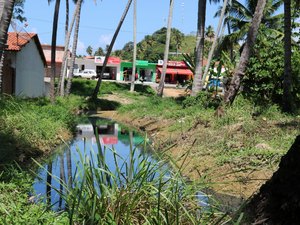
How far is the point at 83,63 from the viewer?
2896 inches

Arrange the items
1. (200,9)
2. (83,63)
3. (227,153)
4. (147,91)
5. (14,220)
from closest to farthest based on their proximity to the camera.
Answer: (14,220)
(227,153)
(200,9)
(147,91)
(83,63)

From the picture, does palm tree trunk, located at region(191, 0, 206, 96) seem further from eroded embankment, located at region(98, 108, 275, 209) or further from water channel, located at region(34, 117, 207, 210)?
water channel, located at region(34, 117, 207, 210)

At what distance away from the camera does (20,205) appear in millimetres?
6180

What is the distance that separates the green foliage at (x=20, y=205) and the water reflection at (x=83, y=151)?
216mm

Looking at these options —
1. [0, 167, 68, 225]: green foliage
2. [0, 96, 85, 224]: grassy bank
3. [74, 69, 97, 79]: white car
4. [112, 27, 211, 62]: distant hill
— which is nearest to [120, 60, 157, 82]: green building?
[74, 69, 97, 79]: white car

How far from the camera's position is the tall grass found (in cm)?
433

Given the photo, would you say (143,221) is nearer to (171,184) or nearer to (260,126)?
(171,184)

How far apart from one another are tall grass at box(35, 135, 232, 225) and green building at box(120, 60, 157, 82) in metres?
64.3

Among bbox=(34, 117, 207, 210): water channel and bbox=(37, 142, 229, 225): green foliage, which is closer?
bbox=(37, 142, 229, 225): green foliage

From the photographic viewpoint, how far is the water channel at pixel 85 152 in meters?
5.12

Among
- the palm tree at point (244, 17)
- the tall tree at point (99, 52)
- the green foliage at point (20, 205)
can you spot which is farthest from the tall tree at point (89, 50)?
the green foliage at point (20, 205)

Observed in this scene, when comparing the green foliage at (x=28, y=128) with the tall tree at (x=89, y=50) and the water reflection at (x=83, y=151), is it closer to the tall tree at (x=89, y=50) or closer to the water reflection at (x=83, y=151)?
the water reflection at (x=83, y=151)

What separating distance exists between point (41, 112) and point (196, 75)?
886 centimetres

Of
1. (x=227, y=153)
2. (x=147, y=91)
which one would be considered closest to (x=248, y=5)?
(x=147, y=91)
